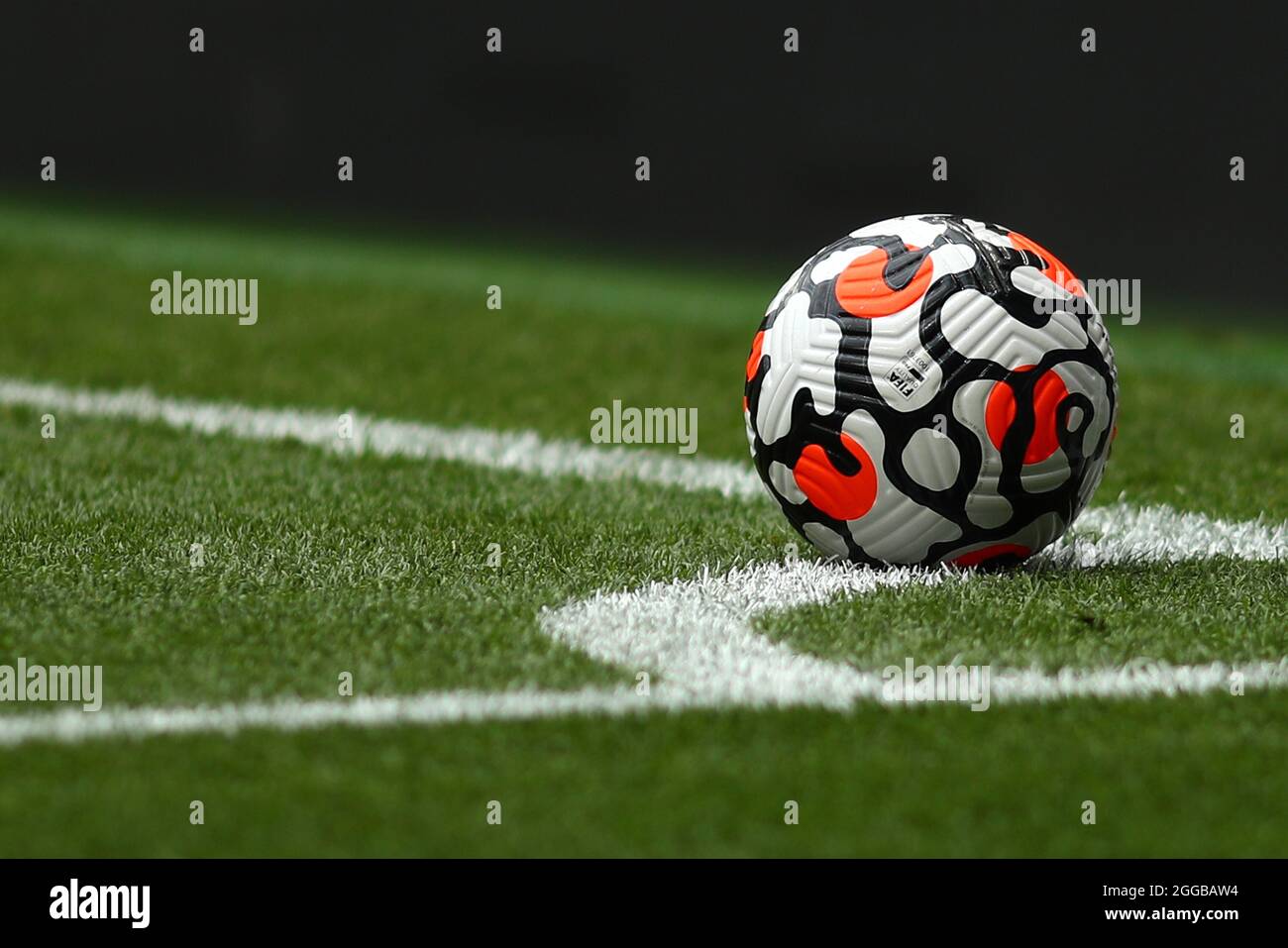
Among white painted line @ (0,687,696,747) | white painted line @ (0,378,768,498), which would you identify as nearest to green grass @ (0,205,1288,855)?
white painted line @ (0,687,696,747)

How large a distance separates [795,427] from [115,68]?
44.5ft

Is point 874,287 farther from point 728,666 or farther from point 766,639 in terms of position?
point 728,666

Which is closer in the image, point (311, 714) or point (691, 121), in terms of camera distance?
point (311, 714)

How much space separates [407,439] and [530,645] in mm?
3584

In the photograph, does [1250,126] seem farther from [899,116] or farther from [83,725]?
[83,725]

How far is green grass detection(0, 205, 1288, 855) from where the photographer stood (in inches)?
116

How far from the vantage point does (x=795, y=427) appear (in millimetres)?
4617

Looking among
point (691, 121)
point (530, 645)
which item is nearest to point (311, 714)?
point (530, 645)

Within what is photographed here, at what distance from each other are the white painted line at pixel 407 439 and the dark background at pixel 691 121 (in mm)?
7133

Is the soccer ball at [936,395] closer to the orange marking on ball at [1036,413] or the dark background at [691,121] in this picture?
the orange marking on ball at [1036,413]

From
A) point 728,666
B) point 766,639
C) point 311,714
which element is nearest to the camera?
point 311,714

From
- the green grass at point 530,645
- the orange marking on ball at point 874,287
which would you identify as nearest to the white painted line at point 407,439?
the green grass at point 530,645

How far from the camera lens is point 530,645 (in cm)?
399

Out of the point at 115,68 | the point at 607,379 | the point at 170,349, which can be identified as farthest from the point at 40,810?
the point at 115,68
